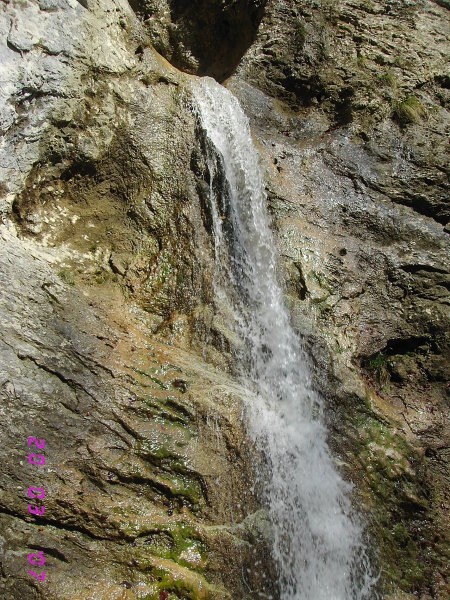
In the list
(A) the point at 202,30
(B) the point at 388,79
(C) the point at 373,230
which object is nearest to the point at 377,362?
(C) the point at 373,230

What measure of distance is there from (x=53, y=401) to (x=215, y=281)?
2.18m

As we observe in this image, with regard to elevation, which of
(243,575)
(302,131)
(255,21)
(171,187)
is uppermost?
(255,21)

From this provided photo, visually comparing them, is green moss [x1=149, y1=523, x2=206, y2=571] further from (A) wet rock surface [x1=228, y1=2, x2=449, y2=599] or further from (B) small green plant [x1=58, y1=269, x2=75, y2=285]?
(B) small green plant [x1=58, y1=269, x2=75, y2=285]

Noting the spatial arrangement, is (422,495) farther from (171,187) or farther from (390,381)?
(171,187)

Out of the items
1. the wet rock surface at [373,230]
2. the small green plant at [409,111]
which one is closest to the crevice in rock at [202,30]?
the wet rock surface at [373,230]

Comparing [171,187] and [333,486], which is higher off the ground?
[171,187]

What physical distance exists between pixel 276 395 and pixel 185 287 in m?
1.47

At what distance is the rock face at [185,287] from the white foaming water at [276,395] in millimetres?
207

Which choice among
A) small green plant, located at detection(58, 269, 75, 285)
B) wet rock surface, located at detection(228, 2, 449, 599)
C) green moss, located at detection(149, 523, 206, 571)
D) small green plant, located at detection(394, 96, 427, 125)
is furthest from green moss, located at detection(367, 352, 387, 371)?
small green plant, located at detection(394, 96, 427, 125)

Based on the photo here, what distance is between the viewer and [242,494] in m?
4.28

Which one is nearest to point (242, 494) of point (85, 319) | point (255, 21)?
point (85, 319)

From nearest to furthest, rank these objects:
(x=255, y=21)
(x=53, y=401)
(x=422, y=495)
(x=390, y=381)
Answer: (x=53, y=401) < (x=422, y=495) < (x=390, y=381) < (x=255, y=21)
